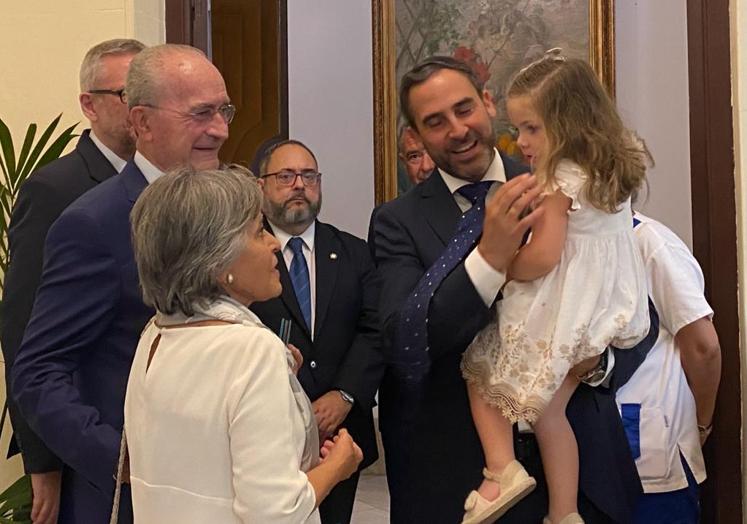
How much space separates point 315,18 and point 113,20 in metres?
3.32

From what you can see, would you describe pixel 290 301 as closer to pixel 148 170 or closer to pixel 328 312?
pixel 328 312

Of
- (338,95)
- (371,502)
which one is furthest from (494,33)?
(371,502)

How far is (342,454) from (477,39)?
4729 millimetres

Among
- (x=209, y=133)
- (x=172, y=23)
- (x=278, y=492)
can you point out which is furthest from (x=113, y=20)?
(x=278, y=492)

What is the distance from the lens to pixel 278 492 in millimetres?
1694

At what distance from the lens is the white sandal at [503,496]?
2.30 metres

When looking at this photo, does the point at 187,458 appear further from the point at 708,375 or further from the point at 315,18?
the point at 315,18

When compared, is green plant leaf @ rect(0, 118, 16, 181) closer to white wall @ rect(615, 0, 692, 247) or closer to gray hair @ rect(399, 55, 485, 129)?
gray hair @ rect(399, 55, 485, 129)

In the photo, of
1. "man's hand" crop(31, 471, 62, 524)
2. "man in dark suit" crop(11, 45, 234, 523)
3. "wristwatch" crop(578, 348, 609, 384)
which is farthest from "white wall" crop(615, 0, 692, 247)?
"man's hand" crop(31, 471, 62, 524)

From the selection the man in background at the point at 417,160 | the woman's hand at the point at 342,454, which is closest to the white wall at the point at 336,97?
the man in background at the point at 417,160

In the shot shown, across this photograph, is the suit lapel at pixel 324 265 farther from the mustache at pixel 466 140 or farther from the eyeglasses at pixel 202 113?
the eyeglasses at pixel 202 113

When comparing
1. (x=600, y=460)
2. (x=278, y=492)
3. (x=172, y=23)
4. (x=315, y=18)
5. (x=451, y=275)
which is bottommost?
(x=600, y=460)

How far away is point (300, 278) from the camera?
337 centimetres

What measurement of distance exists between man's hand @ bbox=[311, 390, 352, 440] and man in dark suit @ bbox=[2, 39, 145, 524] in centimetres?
76
